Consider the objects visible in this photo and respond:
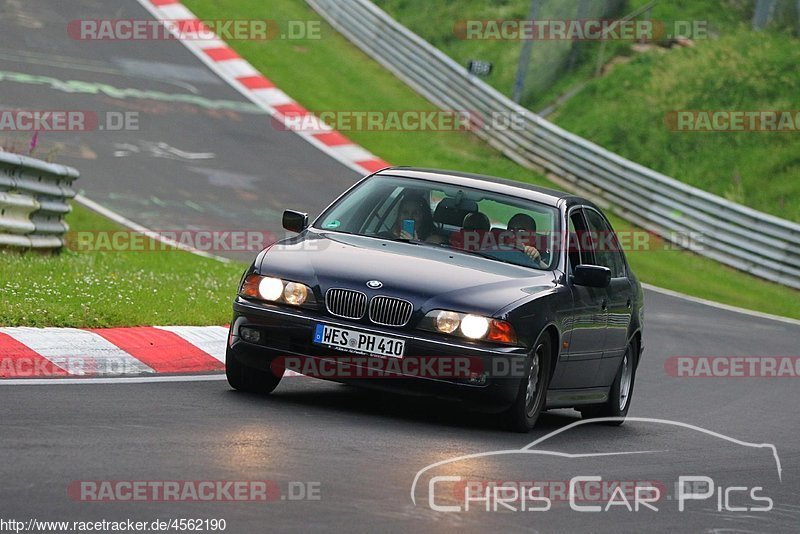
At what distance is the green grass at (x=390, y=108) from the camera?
23.7 meters

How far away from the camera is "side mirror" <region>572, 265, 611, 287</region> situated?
955 cm

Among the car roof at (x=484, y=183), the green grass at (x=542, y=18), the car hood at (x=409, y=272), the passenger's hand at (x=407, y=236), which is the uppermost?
the green grass at (x=542, y=18)

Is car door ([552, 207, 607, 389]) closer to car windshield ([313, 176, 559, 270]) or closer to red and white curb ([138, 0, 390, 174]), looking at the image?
car windshield ([313, 176, 559, 270])

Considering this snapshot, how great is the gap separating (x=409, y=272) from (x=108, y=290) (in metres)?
4.15

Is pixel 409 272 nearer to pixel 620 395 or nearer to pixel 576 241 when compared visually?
pixel 576 241

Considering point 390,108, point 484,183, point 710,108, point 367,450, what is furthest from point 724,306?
point 367,450

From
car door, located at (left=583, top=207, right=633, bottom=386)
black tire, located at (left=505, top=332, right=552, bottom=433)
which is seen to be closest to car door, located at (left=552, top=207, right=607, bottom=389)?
car door, located at (left=583, top=207, right=633, bottom=386)

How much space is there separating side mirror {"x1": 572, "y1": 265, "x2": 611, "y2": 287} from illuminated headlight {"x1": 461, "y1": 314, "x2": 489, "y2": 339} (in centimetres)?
124

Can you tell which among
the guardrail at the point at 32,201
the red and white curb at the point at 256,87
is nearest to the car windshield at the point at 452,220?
the guardrail at the point at 32,201

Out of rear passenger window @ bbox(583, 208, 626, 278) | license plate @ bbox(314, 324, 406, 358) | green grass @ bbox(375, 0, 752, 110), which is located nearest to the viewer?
license plate @ bbox(314, 324, 406, 358)

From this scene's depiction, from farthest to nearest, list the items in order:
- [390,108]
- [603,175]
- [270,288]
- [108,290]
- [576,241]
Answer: [390,108] < [603,175] < [108,290] < [576,241] < [270,288]

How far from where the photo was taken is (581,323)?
383 inches

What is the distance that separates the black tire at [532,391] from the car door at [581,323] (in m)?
0.30

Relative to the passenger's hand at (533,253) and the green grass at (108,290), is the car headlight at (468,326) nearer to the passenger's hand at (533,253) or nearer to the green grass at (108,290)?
the passenger's hand at (533,253)
